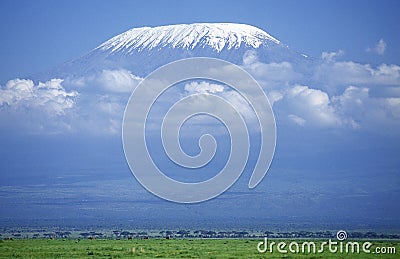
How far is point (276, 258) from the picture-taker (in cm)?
5491

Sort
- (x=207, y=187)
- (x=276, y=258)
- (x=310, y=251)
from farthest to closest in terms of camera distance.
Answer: (x=207, y=187)
(x=310, y=251)
(x=276, y=258)

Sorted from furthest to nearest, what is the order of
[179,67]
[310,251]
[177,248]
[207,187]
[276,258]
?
[179,67]
[207,187]
[177,248]
[310,251]
[276,258]

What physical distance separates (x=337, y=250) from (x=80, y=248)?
65.3 ft

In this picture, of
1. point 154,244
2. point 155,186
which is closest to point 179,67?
point 155,186

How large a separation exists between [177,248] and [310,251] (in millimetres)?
10685

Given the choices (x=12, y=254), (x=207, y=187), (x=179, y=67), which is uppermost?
(x=179, y=67)

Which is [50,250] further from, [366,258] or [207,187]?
[207,187]

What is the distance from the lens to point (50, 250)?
62.7 meters

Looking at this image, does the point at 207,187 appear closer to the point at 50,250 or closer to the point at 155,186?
the point at 155,186

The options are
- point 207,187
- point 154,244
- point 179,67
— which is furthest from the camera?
point 179,67

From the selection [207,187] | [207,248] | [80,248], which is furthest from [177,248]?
[207,187]

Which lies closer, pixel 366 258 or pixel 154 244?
pixel 366 258

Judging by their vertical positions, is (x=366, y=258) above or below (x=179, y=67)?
below

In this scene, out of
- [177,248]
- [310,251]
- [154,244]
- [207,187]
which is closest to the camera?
[310,251]
